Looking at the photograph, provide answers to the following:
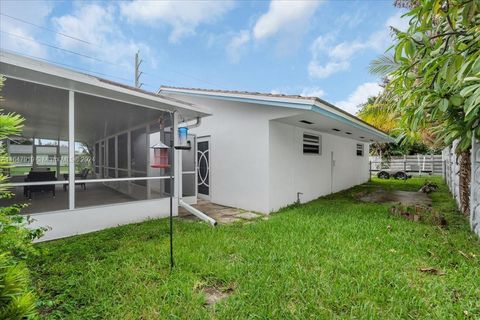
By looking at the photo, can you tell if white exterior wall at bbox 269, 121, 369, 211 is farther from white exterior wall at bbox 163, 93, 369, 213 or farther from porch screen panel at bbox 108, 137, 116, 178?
porch screen panel at bbox 108, 137, 116, 178

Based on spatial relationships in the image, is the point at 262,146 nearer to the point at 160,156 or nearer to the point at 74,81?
the point at 160,156

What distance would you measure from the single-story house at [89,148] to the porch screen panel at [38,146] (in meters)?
0.02

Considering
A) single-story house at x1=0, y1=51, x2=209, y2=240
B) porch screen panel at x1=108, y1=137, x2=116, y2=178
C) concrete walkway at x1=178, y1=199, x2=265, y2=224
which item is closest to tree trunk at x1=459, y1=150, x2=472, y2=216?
concrete walkway at x1=178, y1=199, x2=265, y2=224

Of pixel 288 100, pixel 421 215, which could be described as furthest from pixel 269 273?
pixel 421 215

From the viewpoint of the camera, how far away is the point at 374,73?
8.48 metres

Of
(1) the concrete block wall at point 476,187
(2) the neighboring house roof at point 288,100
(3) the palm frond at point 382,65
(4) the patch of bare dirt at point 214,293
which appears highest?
(3) the palm frond at point 382,65

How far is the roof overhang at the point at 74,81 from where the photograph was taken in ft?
13.5

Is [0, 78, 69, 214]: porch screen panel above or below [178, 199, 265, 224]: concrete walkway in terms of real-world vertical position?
above

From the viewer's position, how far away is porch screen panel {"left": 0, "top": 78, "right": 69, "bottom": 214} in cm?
579

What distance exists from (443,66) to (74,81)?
A: 588 cm

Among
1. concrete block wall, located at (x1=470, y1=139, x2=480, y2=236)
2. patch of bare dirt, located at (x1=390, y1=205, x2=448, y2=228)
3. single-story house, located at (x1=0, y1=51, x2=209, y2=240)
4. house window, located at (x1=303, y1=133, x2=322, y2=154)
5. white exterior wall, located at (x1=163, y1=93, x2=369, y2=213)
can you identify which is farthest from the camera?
house window, located at (x1=303, y1=133, x2=322, y2=154)

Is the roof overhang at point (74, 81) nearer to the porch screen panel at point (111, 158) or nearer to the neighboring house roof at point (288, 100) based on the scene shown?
the neighboring house roof at point (288, 100)

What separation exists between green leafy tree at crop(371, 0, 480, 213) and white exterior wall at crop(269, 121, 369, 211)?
3744mm

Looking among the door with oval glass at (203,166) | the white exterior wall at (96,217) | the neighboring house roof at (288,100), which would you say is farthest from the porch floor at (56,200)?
the neighboring house roof at (288,100)
